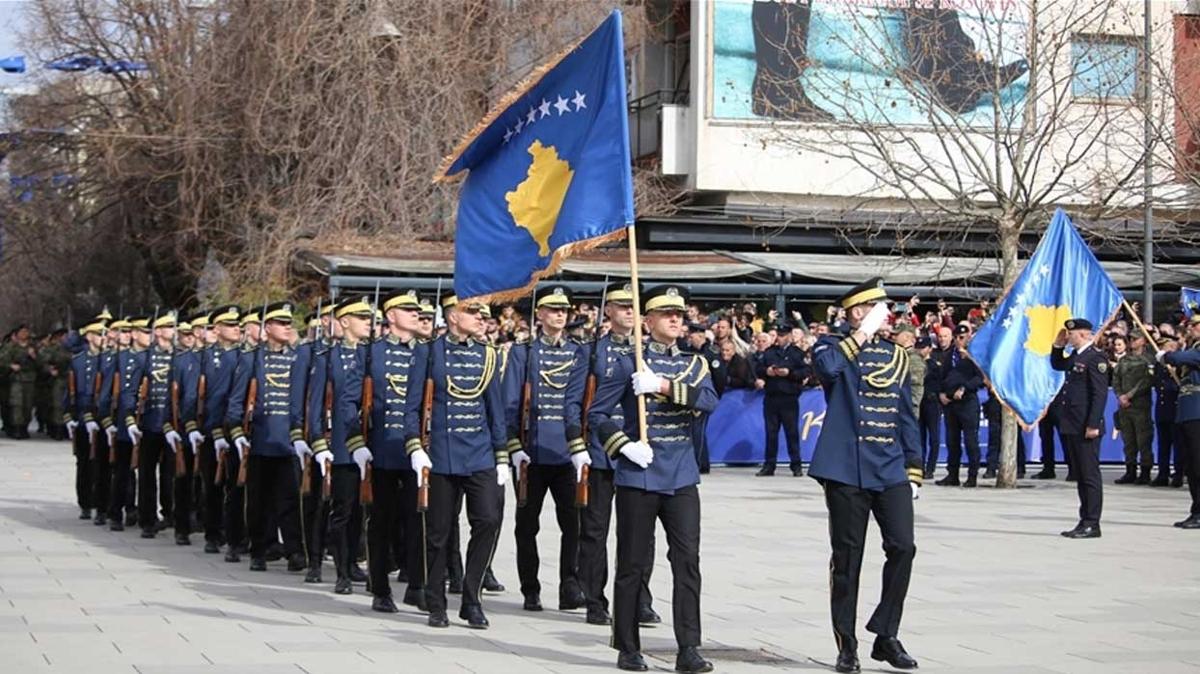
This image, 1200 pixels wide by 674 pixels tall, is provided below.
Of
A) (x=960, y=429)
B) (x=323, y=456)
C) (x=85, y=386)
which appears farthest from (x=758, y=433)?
(x=323, y=456)

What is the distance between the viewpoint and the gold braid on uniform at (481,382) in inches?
490

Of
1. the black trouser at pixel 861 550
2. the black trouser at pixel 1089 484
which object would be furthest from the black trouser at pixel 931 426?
the black trouser at pixel 861 550

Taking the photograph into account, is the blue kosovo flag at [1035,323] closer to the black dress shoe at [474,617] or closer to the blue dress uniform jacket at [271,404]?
the blue dress uniform jacket at [271,404]

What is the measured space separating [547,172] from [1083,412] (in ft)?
25.0

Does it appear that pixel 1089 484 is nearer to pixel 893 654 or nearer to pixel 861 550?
pixel 861 550

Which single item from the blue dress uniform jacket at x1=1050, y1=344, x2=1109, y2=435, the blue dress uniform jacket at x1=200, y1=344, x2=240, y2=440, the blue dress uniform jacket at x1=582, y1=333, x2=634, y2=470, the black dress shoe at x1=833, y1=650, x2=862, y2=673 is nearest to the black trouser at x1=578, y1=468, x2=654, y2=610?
the blue dress uniform jacket at x1=582, y1=333, x2=634, y2=470

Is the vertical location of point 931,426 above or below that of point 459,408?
below

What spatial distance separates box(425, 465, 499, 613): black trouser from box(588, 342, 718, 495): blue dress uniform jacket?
1738mm

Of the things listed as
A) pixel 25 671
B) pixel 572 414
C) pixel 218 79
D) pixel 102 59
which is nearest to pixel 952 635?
pixel 572 414

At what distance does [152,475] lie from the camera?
18594 millimetres

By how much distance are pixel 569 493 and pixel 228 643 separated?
116 inches

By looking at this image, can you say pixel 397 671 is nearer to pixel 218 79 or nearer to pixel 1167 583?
pixel 1167 583

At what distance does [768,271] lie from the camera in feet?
102

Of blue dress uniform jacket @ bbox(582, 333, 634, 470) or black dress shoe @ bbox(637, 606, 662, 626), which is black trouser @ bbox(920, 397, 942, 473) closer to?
blue dress uniform jacket @ bbox(582, 333, 634, 470)
